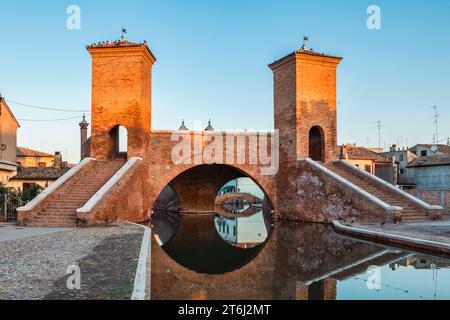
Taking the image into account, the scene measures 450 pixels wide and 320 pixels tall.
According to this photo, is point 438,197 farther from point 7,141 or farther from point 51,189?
point 7,141

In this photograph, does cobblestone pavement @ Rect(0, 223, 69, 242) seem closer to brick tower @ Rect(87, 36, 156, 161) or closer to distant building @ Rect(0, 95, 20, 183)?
brick tower @ Rect(87, 36, 156, 161)

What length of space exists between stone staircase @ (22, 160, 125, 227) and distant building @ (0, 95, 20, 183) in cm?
648

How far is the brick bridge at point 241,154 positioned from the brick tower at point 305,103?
1.8 inches

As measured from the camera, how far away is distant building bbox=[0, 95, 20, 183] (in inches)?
782

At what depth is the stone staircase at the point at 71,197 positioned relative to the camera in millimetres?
12336

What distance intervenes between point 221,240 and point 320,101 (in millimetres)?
8452

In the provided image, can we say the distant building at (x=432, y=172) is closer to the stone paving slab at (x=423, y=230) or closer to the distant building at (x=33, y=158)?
the stone paving slab at (x=423, y=230)

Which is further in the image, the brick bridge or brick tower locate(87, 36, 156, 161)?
brick tower locate(87, 36, 156, 161)

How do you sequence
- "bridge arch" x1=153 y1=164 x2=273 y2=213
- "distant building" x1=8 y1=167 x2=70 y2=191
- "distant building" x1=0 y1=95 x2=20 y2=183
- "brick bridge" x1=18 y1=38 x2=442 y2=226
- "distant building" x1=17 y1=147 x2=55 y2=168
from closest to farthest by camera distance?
1. "brick bridge" x1=18 y1=38 x2=442 y2=226
2. "distant building" x1=0 y1=95 x2=20 y2=183
3. "bridge arch" x1=153 y1=164 x2=273 y2=213
4. "distant building" x1=8 y1=167 x2=70 y2=191
5. "distant building" x1=17 y1=147 x2=55 y2=168

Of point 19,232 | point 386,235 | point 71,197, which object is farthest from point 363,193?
point 19,232

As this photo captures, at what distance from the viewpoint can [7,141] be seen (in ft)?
67.5

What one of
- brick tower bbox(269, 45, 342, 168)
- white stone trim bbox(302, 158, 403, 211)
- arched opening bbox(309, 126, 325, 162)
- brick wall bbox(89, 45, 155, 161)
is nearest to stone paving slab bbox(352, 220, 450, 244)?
white stone trim bbox(302, 158, 403, 211)

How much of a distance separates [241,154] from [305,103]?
3713 mm

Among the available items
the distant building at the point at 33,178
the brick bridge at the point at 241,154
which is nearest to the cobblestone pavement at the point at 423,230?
the brick bridge at the point at 241,154
